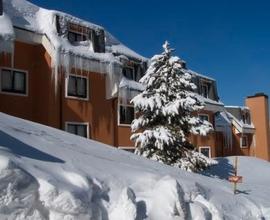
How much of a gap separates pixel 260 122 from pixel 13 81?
30.3 m

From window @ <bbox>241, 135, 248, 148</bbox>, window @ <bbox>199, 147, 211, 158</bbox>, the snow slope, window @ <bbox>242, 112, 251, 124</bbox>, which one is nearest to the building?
the snow slope

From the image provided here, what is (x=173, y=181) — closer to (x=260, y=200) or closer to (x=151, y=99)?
(x=260, y=200)

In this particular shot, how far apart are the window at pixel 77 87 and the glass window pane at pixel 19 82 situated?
2076 millimetres

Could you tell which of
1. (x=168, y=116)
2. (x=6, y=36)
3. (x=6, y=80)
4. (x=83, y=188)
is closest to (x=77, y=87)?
(x=6, y=80)

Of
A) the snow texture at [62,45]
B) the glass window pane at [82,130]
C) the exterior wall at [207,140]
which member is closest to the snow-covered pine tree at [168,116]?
the snow texture at [62,45]

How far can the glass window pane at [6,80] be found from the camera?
61.1 feet

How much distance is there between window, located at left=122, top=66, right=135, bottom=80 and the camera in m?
24.8

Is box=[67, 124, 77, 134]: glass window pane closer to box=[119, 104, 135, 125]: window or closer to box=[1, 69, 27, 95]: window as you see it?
box=[1, 69, 27, 95]: window

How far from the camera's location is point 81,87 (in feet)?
70.4

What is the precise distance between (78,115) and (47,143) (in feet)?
38.4

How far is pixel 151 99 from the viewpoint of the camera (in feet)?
66.5

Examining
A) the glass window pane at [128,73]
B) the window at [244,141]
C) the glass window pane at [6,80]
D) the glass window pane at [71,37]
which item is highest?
the glass window pane at [71,37]

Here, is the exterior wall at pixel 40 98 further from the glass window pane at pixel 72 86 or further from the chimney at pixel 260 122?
the chimney at pixel 260 122

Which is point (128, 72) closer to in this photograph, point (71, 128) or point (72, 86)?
point (72, 86)
